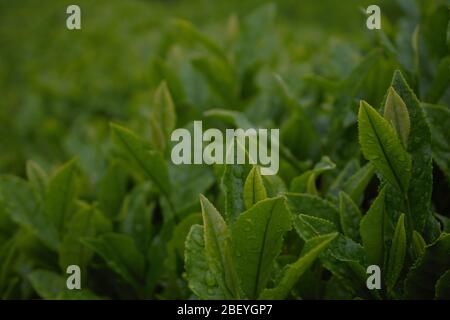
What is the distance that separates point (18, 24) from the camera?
23.3ft

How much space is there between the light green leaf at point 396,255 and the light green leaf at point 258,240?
10.0 inches

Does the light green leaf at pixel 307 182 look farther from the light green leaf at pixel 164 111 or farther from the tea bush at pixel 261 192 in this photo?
the light green leaf at pixel 164 111

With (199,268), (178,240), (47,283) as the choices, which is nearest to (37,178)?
(47,283)

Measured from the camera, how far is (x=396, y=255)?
1436 millimetres

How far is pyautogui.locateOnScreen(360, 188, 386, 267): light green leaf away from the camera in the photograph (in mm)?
1454

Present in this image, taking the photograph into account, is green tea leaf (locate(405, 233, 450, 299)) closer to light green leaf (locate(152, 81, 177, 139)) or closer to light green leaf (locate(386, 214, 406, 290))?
light green leaf (locate(386, 214, 406, 290))

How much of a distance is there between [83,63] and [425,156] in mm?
3531

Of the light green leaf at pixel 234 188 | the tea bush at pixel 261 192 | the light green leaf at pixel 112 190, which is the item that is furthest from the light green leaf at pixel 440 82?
the light green leaf at pixel 112 190

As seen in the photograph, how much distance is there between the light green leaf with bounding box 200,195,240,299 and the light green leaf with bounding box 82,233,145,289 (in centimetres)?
48

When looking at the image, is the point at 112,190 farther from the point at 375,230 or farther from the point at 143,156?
the point at 375,230

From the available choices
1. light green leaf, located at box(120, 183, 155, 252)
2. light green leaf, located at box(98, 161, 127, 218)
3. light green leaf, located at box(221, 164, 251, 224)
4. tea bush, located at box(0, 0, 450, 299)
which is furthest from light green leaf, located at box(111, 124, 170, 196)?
light green leaf, located at box(221, 164, 251, 224)

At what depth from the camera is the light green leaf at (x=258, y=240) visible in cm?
137
